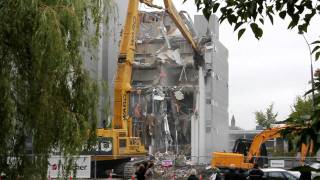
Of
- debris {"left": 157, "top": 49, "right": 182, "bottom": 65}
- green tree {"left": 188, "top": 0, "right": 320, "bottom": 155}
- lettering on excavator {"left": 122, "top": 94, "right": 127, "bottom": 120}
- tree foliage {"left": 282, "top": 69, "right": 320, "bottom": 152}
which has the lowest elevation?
tree foliage {"left": 282, "top": 69, "right": 320, "bottom": 152}

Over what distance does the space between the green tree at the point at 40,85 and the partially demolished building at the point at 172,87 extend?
3864cm

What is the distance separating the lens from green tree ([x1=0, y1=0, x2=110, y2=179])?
9664 millimetres

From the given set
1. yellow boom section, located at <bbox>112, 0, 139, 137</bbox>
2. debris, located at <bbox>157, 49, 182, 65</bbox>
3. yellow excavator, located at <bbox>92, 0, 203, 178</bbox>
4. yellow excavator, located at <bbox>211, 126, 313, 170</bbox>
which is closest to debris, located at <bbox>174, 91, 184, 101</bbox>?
debris, located at <bbox>157, 49, 182, 65</bbox>

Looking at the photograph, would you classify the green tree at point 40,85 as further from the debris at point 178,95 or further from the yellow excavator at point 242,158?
the debris at point 178,95

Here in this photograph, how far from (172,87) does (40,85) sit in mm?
41995

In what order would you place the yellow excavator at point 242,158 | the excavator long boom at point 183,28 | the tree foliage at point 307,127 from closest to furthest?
the tree foliage at point 307,127 → the yellow excavator at point 242,158 → the excavator long boom at point 183,28

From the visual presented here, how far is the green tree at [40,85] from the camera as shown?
9.66 metres

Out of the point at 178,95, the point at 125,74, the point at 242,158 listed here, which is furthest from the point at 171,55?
the point at 242,158

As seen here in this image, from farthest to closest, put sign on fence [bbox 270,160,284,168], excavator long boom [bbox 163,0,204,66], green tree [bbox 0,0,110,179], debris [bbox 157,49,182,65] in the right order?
debris [bbox 157,49,182,65], excavator long boom [bbox 163,0,204,66], sign on fence [bbox 270,160,284,168], green tree [bbox 0,0,110,179]

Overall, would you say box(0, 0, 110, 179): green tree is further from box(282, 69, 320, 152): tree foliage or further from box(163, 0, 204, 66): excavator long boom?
box(163, 0, 204, 66): excavator long boom

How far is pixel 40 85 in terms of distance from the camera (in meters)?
9.84

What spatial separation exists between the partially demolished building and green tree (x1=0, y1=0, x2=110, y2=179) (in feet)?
127

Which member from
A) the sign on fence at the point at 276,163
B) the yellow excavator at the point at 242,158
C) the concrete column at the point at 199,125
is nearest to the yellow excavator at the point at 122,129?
the yellow excavator at the point at 242,158

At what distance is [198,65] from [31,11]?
4195 cm
